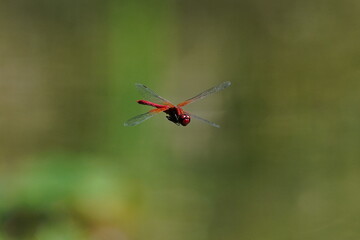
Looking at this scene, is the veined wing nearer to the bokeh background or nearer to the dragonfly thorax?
the dragonfly thorax

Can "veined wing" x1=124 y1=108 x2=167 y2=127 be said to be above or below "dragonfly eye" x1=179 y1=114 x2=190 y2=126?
below

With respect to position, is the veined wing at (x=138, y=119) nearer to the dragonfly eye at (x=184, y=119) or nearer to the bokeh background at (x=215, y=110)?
the dragonfly eye at (x=184, y=119)

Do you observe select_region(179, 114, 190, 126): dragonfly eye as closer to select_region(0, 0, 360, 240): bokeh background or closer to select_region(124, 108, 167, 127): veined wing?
select_region(124, 108, 167, 127): veined wing

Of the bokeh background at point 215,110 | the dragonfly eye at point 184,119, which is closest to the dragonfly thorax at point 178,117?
the dragonfly eye at point 184,119

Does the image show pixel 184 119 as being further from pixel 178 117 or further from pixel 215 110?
pixel 215 110

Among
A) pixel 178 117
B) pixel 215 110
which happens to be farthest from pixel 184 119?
pixel 215 110

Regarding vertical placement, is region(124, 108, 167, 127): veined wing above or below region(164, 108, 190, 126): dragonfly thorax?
below

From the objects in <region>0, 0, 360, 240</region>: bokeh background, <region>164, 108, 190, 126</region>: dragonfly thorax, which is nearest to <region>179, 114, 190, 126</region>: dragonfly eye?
<region>164, 108, 190, 126</region>: dragonfly thorax

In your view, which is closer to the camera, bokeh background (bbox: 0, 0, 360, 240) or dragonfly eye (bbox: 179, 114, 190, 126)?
dragonfly eye (bbox: 179, 114, 190, 126)
